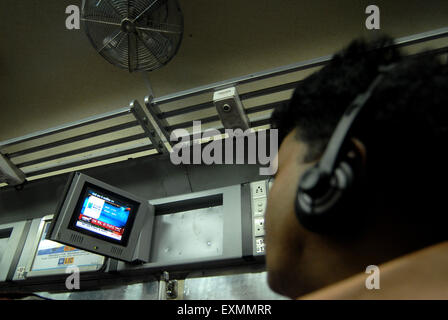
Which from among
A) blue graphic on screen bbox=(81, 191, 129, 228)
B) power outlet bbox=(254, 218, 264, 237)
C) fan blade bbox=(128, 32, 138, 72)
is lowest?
power outlet bbox=(254, 218, 264, 237)

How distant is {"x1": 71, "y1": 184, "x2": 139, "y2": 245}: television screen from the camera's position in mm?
1633

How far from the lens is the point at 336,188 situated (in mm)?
519

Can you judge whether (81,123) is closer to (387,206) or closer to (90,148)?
(90,148)

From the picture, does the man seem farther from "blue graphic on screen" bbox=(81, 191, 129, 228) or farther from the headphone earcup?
"blue graphic on screen" bbox=(81, 191, 129, 228)

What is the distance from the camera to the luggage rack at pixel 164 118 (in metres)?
1.76

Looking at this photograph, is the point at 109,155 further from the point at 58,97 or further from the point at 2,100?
the point at 2,100

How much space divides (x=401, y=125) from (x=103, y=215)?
5.07 ft

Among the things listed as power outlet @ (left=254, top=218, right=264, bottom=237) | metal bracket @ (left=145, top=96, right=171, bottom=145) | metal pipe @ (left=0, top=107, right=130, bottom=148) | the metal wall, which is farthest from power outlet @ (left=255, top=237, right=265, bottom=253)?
metal pipe @ (left=0, top=107, right=130, bottom=148)

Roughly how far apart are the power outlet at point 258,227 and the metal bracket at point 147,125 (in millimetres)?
836

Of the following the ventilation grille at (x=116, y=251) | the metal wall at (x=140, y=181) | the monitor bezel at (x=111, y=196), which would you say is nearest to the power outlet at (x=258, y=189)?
the metal wall at (x=140, y=181)

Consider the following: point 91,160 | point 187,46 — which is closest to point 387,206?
point 187,46

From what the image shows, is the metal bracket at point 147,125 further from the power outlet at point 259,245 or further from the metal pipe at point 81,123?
the power outlet at point 259,245

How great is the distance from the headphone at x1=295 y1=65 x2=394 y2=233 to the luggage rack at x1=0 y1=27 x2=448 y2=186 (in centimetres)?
121
